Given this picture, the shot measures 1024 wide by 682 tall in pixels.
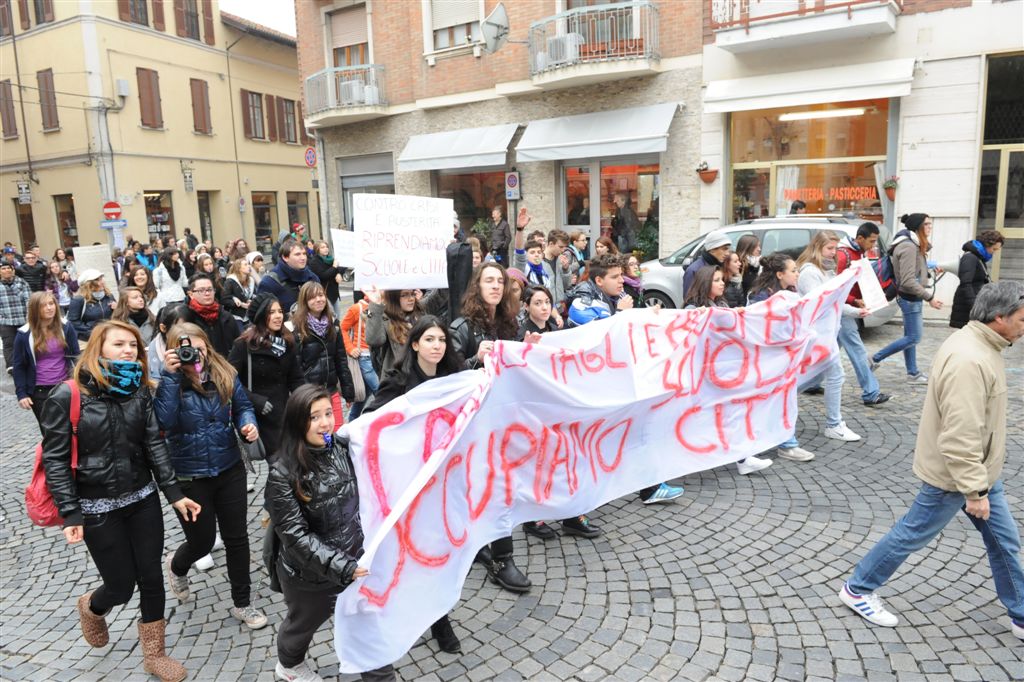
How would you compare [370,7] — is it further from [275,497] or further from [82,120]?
[275,497]

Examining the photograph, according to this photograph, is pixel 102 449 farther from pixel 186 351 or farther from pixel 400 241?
pixel 400 241

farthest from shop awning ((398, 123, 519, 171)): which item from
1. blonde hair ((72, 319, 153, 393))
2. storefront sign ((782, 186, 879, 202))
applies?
blonde hair ((72, 319, 153, 393))

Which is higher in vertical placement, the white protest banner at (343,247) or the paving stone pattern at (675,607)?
the white protest banner at (343,247)

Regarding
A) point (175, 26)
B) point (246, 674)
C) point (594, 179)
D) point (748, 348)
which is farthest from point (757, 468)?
point (175, 26)

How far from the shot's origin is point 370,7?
65.5 feet

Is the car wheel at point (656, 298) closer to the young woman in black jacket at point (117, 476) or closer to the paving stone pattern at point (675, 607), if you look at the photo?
the paving stone pattern at point (675, 607)

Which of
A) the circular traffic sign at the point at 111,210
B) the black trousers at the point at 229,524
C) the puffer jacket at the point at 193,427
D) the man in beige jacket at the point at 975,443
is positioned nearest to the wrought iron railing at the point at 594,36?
the circular traffic sign at the point at 111,210

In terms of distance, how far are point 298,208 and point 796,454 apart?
31589 millimetres

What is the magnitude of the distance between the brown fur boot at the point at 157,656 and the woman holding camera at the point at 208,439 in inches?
17.8

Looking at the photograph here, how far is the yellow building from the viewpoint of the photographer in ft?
83.4

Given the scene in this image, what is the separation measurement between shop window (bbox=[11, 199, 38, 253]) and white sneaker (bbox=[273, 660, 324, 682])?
30799mm

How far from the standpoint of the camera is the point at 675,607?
12.9ft

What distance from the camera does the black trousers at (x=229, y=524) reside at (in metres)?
3.87

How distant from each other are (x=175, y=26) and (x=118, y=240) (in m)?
10.6
